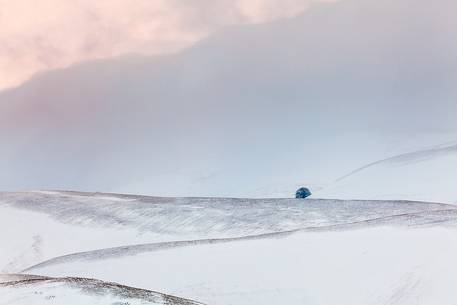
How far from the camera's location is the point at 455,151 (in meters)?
104

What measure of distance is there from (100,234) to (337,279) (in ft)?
116

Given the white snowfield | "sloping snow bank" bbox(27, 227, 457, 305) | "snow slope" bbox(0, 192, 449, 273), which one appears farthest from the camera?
"snow slope" bbox(0, 192, 449, 273)

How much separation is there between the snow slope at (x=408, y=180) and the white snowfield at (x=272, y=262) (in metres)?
26.9

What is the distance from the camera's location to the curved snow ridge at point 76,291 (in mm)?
27141

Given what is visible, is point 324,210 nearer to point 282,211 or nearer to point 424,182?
point 282,211

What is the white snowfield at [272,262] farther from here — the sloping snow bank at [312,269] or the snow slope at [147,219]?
the snow slope at [147,219]

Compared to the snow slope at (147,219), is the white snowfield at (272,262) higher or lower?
lower

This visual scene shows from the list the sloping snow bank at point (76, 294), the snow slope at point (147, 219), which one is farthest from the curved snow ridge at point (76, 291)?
the snow slope at point (147, 219)

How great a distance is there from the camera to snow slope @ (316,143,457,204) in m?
87.6

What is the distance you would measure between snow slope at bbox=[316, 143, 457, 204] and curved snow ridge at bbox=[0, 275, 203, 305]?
186 ft

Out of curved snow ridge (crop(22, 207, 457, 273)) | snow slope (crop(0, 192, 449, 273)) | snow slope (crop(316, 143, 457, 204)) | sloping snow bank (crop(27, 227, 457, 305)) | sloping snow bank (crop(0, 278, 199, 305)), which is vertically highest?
snow slope (crop(316, 143, 457, 204))

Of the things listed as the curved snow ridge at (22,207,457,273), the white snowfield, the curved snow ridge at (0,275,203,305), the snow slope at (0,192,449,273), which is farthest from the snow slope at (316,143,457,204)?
the curved snow ridge at (0,275,203,305)

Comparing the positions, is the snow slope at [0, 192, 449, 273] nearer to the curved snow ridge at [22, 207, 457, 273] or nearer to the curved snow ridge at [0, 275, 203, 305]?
the curved snow ridge at [22, 207, 457, 273]

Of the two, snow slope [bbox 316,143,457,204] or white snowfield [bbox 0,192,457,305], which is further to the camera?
snow slope [bbox 316,143,457,204]
